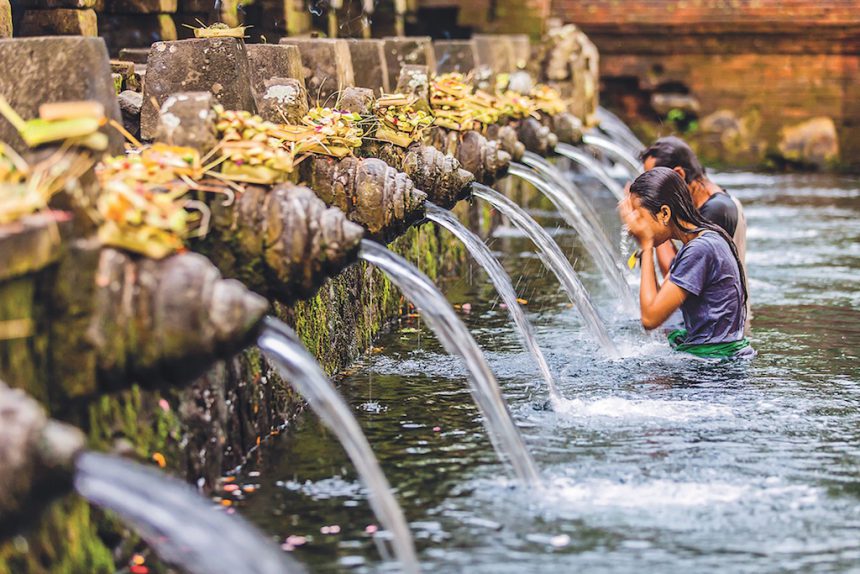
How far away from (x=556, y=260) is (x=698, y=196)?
1.36 meters

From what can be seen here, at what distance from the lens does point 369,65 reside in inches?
416

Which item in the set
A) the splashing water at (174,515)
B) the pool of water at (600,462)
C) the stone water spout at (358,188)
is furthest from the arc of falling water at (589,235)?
the splashing water at (174,515)

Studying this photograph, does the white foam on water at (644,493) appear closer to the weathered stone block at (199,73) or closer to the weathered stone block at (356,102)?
the weathered stone block at (199,73)

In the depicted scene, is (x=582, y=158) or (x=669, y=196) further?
(x=582, y=158)

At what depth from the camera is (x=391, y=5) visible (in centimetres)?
1962

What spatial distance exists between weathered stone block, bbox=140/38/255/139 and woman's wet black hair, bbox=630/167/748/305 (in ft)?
6.23

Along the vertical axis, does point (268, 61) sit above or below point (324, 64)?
above

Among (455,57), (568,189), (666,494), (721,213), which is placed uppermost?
(455,57)

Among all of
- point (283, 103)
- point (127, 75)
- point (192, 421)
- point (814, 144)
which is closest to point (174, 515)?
point (192, 421)

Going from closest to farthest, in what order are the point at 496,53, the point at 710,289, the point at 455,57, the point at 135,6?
the point at 710,289, the point at 135,6, the point at 455,57, the point at 496,53

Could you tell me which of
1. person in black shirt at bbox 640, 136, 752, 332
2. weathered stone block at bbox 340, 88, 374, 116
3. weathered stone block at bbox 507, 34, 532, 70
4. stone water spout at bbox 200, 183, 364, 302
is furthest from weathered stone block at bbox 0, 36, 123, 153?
weathered stone block at bbox 507, 34, 532, 70

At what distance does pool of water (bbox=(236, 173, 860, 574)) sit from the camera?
4.53 meters

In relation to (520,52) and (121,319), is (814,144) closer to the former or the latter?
(520,52)

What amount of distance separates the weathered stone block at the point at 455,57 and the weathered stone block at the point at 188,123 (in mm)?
8551
